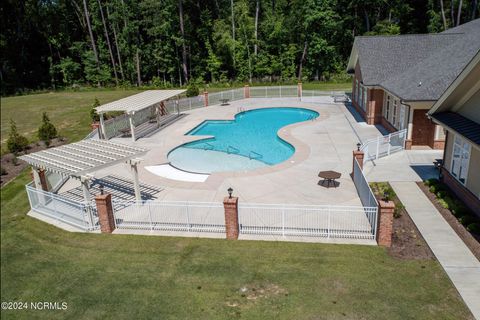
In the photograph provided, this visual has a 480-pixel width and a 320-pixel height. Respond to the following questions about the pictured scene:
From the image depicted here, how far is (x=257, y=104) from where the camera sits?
127ft

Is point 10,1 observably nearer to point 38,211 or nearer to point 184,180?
point 38,211

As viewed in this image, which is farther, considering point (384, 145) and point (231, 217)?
point (384, 145)

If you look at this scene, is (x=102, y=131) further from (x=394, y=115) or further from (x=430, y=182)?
(x=430, y=182)

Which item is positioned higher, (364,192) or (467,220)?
(364,192)

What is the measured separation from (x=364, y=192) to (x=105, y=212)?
9.70 m

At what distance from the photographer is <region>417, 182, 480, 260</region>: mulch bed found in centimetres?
1196

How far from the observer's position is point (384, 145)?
21.3 meters

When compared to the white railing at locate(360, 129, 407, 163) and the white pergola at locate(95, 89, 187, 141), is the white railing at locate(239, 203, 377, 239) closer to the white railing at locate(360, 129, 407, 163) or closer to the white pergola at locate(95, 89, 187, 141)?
the white railing at locate(360, 129, 407, 163)

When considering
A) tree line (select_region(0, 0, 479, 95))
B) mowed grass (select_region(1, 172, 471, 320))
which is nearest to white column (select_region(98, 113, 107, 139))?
mowed grass (select_region(1, 172, 471, 320))

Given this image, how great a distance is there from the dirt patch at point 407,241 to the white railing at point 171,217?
5.83 m

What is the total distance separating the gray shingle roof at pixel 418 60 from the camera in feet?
69.0

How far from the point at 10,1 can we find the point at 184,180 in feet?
37.4

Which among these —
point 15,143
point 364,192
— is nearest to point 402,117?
point 364,192

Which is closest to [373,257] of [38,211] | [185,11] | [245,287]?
[245,287]
